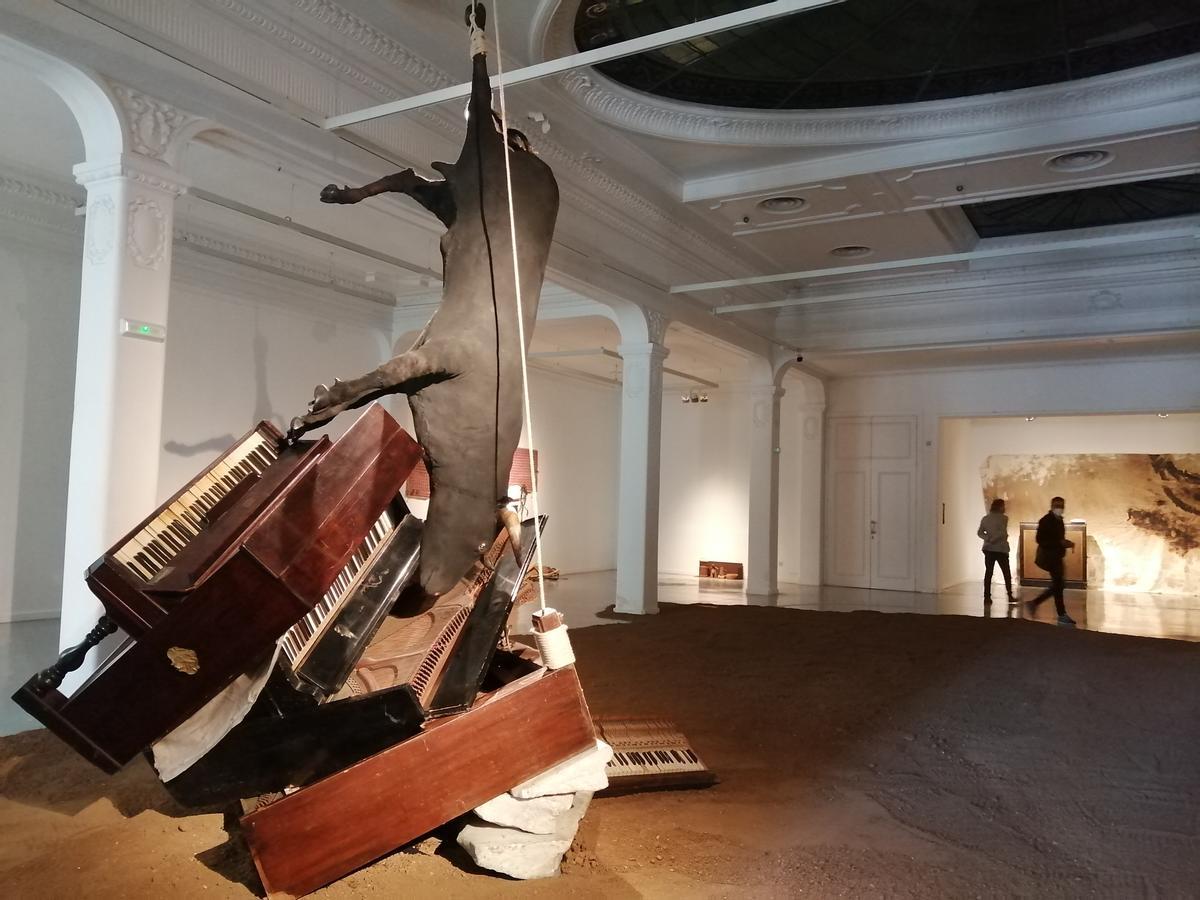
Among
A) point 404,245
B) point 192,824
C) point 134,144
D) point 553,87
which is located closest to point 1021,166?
point 553,87

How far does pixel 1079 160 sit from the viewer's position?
23.6 feet

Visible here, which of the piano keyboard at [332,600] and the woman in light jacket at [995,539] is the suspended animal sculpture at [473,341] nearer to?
the piano keyboard at [332,600]

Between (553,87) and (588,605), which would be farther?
(588,605)

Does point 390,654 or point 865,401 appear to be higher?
point 865,401

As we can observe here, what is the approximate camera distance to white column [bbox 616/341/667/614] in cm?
890

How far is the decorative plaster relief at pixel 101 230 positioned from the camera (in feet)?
13.1

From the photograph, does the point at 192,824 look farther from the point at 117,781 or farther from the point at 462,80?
the point at 462,80

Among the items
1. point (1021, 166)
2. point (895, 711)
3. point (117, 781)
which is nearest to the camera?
point (117, 781)

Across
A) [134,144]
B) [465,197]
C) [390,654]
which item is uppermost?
[134,144]

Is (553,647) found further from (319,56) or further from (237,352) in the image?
(237,352)

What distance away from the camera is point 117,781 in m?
3.19

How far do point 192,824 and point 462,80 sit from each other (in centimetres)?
484

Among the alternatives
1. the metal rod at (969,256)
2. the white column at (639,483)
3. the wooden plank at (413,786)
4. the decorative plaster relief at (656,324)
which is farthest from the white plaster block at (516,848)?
the decorative plaster relief at (656,324)

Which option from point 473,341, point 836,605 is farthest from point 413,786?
point 836,605
